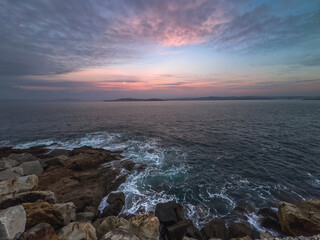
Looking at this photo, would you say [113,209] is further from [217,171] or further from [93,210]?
[217,171]

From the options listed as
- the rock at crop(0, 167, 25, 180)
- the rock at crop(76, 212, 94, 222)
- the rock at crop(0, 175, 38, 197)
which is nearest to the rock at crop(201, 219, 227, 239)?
the rock at crop(76, 212, 94, 222)

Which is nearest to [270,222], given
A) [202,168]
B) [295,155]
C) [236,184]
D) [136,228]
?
[236,184]

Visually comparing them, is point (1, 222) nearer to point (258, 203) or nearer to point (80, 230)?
point (80, 230)

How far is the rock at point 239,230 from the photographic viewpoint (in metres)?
10.9

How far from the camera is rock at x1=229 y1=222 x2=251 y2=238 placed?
10859 mm

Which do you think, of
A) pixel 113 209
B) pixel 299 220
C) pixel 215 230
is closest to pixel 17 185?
pixel 113 209

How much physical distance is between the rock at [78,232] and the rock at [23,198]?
195 inches

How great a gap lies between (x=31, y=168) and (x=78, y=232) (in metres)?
14.2

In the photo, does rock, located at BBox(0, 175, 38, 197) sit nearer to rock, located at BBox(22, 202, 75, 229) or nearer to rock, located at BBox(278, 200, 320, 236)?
rock, located at BBox(22, 202, 75, 229)

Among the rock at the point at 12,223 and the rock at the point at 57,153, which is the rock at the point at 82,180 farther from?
the rock at the point at 12,223

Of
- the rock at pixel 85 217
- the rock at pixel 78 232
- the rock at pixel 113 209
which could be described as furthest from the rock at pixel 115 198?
the rock at pixel 78 232

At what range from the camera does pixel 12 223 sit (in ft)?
24.6

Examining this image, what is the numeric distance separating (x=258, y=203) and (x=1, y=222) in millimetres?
19772

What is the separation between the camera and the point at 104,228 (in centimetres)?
944
